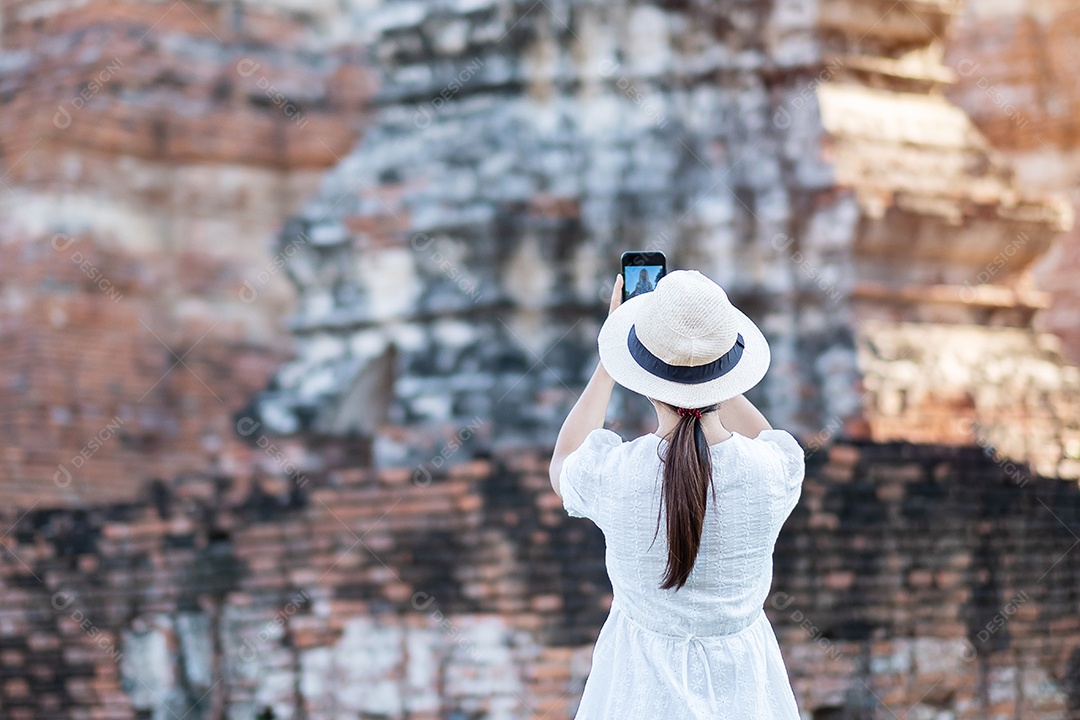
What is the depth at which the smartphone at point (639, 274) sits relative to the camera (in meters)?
3.11

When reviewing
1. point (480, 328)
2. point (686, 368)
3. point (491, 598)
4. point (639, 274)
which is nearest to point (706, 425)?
point (686, 368)

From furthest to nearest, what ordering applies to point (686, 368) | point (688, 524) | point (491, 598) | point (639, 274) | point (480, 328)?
point (480, 328), point (491, 598), point (639, 274), point (686, 368), point (688, 524)

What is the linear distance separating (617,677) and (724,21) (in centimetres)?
541

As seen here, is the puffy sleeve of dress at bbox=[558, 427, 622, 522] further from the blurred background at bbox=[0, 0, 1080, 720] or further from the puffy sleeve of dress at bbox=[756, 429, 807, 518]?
the blurred background at bbox=[0, 0, 1080, 720]

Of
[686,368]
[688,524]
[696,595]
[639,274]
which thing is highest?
[639,274]

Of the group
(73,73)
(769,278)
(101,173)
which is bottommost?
(769,278)

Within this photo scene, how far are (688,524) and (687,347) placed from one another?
1.05 ft

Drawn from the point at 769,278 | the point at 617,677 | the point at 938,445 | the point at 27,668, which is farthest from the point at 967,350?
the point at 617,677

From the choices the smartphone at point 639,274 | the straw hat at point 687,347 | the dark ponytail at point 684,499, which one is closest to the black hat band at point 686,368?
the straw hat at point 687,347

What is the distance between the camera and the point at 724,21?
25.3ft

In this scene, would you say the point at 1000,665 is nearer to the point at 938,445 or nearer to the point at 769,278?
the point at 938,445

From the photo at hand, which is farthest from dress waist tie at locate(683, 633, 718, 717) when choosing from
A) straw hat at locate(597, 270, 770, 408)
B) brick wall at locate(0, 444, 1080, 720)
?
brick wall at locate(0, 444, 1080, 720)

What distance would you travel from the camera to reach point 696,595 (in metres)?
2.81

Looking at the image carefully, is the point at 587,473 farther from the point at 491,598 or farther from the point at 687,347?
the point at 491,598
